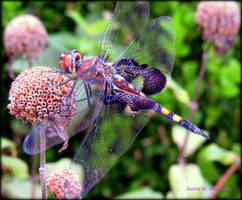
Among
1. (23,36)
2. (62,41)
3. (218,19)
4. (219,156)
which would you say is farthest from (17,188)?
(218,19)

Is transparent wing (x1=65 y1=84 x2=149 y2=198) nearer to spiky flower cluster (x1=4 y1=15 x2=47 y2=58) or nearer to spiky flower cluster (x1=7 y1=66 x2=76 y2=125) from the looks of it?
spiky flower cluster (x1=7 y1=66 x2=76 y2=125)

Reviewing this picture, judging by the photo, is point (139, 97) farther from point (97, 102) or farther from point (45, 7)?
point (45, 7)

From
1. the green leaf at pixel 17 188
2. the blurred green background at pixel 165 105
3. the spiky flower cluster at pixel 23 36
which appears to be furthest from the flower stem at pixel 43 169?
the blurred green background at pixel 165 105

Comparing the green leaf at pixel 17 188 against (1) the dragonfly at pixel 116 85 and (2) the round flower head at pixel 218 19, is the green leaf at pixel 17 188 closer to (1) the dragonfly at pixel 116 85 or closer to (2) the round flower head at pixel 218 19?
(1) the dragonfly at pixel 116 85

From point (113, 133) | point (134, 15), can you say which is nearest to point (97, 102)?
point (113, 133)

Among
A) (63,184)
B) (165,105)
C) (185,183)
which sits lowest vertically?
(185,183)

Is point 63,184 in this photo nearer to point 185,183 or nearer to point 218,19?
point 185,183
